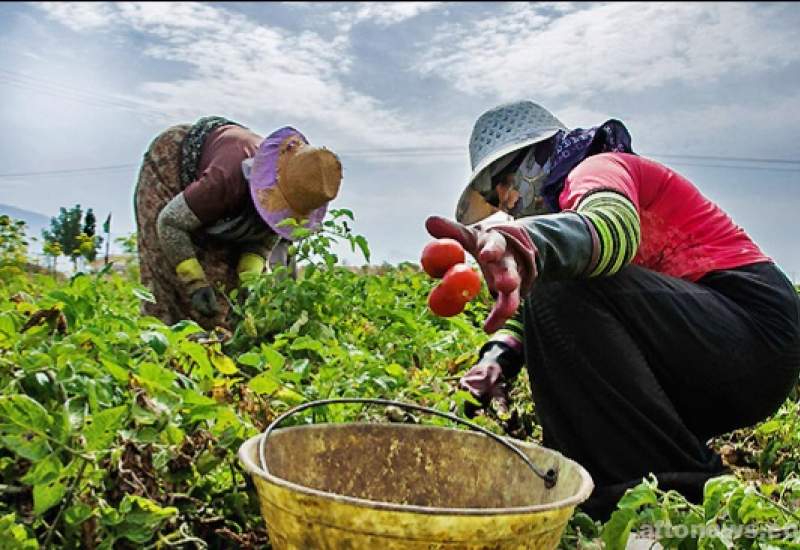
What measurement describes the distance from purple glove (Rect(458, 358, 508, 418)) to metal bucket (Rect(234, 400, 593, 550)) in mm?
618

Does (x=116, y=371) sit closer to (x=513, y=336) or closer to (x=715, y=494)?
(x=715, y=494)

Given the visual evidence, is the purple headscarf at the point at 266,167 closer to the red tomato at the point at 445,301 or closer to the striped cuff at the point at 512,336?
the striped cuff at the point at 512,336

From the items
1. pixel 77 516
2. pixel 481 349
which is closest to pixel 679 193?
pixel 481 349

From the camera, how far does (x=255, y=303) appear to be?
2789 millimetres

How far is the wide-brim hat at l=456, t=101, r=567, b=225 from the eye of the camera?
2.25m

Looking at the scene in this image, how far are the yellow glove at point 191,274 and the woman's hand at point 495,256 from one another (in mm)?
2349

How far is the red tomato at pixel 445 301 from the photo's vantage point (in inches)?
48.3

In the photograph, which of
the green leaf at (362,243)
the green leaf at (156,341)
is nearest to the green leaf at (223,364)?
the green leaf at (156,341)

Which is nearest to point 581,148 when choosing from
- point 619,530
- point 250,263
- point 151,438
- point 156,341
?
point 619,530

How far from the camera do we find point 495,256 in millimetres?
1265

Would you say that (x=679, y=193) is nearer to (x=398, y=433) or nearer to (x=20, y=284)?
(x=398, y=433)

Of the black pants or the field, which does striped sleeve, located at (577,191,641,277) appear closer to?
the black pants

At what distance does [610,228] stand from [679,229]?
487 millimetres

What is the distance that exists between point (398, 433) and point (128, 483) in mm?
475
